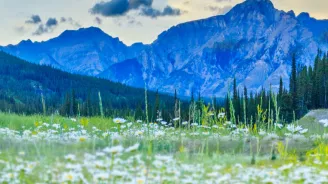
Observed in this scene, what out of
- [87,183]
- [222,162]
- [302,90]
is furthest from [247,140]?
[302,90]

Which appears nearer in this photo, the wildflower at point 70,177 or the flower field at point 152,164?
the wildflower at point 70,177

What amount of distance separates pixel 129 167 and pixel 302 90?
110m

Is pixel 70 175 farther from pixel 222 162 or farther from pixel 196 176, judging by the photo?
pixel 222 162

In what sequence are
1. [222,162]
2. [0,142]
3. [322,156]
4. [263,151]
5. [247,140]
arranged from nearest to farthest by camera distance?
1. [222,162]
2. [322,156]
3. [0,142]
4. [263,151]
5. [247,140]

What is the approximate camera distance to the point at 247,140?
1482 centimetres

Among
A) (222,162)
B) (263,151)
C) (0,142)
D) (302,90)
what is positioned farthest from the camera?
(302,90)

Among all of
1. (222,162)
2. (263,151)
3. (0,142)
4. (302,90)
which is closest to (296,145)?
(263,151)

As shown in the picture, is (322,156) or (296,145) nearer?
(322,156)

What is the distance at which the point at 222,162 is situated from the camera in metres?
9.50

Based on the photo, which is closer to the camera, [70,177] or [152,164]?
[70,177]

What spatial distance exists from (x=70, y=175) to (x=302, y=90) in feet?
366

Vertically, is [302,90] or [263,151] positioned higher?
[302,90]

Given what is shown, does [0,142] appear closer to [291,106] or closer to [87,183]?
[87,183]

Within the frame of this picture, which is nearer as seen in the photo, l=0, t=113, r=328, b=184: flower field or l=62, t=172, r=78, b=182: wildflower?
l=62, t=172, r=78, b=182: wildflower
